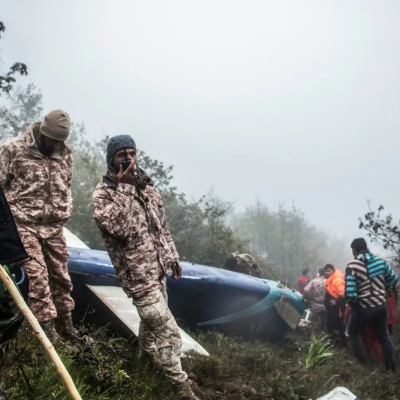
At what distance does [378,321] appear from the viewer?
587 centimetres

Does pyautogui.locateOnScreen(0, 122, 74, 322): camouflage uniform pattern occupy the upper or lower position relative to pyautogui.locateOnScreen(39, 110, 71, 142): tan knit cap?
lower

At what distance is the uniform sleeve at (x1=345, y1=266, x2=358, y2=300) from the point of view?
229 inches

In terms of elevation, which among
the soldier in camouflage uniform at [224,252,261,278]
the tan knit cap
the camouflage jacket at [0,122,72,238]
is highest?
the tan knit cap

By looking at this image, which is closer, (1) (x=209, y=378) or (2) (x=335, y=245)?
(1) (x=209, y=378)

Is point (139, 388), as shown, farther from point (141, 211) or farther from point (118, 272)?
point (141, 211)

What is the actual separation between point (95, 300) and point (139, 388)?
6.29ft

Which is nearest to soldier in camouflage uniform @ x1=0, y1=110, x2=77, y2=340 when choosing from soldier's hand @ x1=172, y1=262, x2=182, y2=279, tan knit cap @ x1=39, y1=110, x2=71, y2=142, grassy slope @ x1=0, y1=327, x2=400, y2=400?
tan knit cap @ x1=39, y1=110, x2=71, y2=142

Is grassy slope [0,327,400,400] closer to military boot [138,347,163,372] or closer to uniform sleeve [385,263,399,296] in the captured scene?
military boot [138,347,163,372]

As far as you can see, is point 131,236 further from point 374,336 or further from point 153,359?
point 374,336

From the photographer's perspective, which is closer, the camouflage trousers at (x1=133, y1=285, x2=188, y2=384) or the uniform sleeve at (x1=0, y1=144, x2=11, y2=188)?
the camouflage trousers at (x1=133, y1=285, x2=188, y2=384)

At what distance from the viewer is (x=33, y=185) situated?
3.42m

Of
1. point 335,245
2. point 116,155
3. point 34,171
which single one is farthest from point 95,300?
point 335,245

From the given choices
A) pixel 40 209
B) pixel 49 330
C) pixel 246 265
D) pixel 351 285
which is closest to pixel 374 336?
pixel 351 285

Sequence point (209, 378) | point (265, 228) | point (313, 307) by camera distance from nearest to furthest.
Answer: point (209, 378), point (313, 307), point (265, 228)
